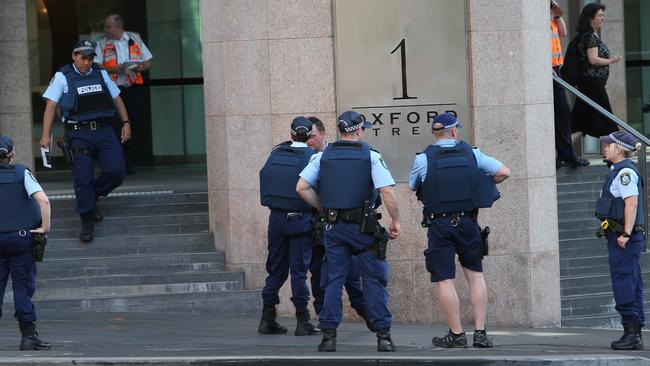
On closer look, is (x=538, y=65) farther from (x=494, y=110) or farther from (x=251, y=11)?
(x=251, y=11)

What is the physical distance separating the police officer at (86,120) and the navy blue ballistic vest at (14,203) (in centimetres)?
304

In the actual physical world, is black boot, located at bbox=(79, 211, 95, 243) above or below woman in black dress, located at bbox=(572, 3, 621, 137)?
below

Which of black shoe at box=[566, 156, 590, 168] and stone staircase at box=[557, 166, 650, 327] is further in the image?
black shoe at box=[566, 156, 590, 168]

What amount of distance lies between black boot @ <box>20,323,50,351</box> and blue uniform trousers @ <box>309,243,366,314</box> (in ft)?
7.65

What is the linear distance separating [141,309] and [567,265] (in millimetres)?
4545

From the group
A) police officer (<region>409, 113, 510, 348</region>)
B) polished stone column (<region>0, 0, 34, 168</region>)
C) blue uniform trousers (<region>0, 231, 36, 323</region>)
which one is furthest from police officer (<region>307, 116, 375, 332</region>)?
polished stone column (<region>0, 0, 34, 168</region>)

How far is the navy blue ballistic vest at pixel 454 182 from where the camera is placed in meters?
11.2

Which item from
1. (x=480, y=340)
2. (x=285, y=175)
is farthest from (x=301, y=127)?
(x=480, y=340)

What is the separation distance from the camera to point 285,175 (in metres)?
11.9

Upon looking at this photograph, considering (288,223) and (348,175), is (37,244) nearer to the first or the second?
(288,223)

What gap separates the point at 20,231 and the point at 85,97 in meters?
3.43

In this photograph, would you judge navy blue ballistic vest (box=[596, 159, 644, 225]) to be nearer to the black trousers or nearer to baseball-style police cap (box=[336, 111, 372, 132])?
baseball-style police cap (box=[336, 111, 372, 132])

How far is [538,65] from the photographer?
44.5 feet

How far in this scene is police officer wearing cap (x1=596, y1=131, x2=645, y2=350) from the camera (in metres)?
11.3
